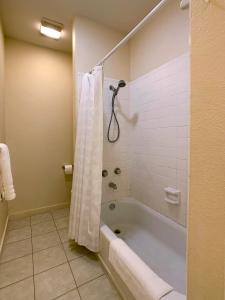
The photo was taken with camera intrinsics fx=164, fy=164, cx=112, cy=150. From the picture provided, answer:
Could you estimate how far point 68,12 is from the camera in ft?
6.02

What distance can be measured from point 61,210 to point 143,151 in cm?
166

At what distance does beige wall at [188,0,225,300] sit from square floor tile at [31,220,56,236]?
6.53 feet

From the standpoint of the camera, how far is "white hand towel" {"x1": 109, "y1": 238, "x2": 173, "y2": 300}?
848 mm

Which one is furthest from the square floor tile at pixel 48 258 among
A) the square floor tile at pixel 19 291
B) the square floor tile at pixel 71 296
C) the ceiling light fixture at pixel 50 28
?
the ceiling light fixture at pixel 50 28

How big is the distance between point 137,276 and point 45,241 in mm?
1340

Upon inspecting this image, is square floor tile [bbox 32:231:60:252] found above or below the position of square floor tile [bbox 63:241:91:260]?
above

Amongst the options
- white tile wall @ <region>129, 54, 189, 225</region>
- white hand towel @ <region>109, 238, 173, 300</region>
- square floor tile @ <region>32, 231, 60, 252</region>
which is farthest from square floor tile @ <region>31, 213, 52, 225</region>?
white hand towel @ <region>109, 238, 173, 300</region>

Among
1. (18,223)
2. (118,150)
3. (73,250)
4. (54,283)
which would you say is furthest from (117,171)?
(18,223)

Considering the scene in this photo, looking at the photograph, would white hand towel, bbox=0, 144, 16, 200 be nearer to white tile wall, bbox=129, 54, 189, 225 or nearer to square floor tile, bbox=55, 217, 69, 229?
square floor tile, bbox=55, 217, 69, 229

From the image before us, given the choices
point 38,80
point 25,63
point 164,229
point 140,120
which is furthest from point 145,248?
point 25,63

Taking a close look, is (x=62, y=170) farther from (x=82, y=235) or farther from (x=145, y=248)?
(x=145, y=248)

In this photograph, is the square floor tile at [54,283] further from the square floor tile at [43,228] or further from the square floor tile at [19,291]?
the square floor tile at [43,228]

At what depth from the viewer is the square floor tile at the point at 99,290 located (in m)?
1.22

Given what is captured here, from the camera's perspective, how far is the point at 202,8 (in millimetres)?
472
